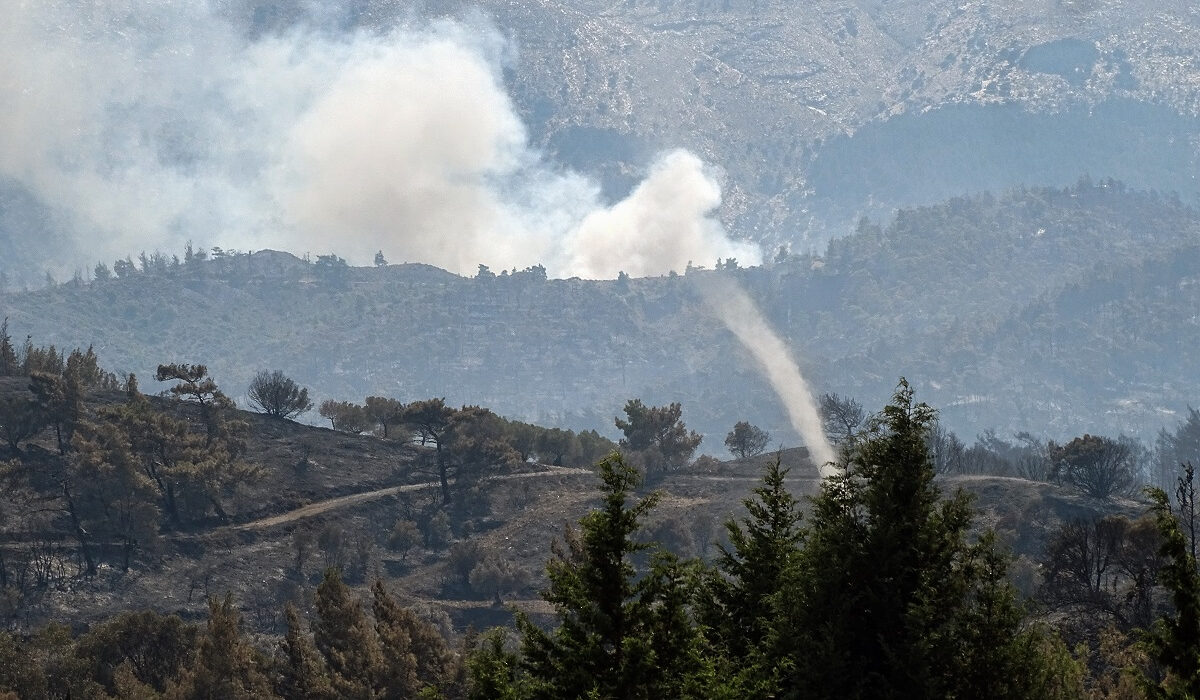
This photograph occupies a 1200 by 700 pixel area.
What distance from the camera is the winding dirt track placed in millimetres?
133875

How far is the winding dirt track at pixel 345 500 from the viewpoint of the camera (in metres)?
134

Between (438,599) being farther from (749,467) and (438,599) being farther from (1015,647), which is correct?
(1015,647)

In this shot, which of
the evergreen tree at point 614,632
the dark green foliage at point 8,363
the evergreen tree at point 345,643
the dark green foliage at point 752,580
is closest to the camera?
the evergreen tree at point 614,632

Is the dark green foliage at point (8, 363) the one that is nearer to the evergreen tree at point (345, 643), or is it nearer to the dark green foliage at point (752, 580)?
the evergreen tree at point (345, 643)

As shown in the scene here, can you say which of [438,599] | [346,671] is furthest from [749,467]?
[346,671]

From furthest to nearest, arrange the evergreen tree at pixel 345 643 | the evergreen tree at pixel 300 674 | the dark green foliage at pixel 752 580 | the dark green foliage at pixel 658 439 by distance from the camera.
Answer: the dark green foliage at pixel 658 439, the evergreen tree at pixel 345 643, the evergreen tree at pixel 300 674, the dark green foliage at pixel 752 580

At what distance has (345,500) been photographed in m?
145

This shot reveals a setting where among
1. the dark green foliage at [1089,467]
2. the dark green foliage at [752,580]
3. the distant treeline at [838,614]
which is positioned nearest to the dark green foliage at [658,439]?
the dark green foliage at [1089,467]

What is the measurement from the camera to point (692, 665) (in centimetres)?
3797

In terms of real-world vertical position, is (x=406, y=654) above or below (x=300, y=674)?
above

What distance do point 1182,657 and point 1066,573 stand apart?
186ft

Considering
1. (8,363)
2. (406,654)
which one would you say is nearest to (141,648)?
(406,654)

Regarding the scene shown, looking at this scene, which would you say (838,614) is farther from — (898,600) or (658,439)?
(658,439)

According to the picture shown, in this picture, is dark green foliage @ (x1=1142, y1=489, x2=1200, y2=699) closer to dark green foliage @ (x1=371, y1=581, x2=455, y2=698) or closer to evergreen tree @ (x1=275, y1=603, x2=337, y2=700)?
dark green foliage @ (x1=371, y1=581, x2=455, y2=698)
